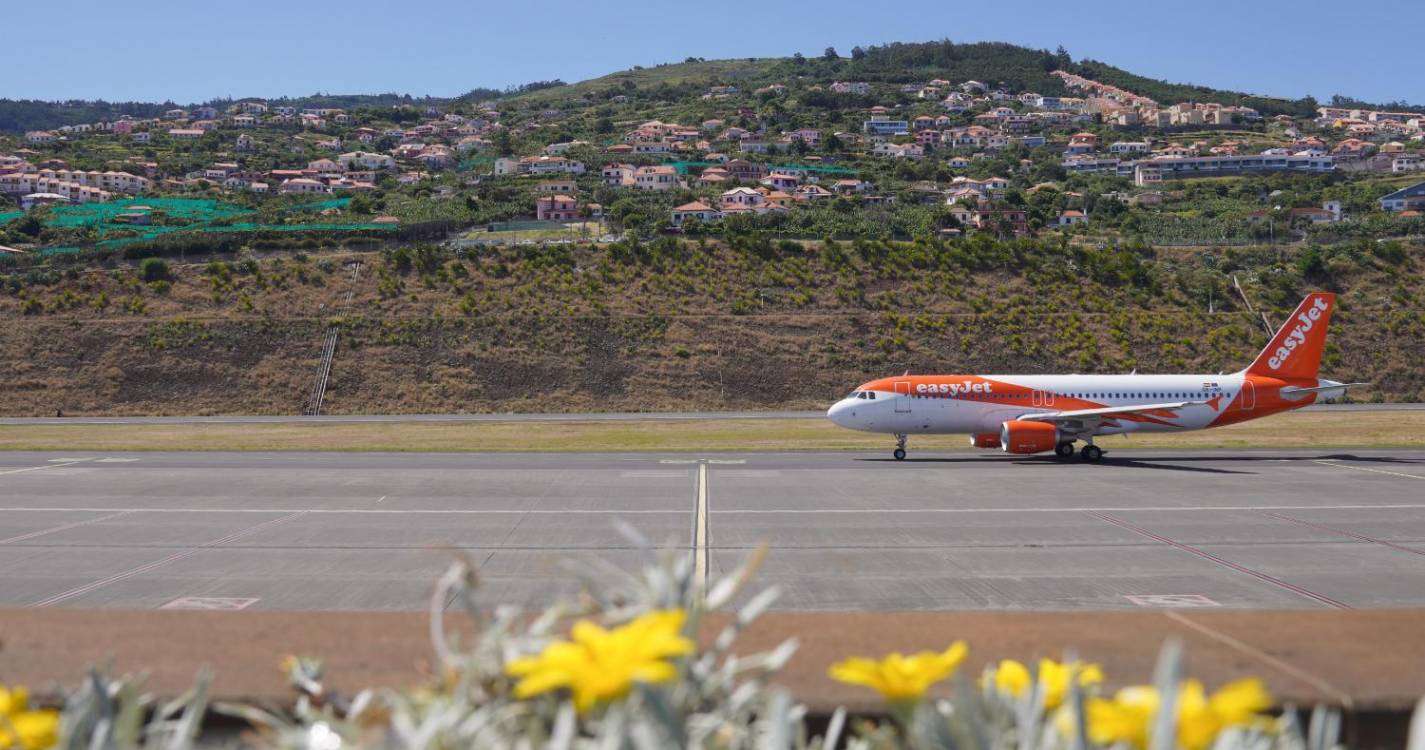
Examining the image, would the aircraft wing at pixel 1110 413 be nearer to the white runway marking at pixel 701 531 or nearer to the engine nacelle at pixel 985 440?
the engine nacelle at pixel 985 440

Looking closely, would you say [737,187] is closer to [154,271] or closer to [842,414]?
[154,271]

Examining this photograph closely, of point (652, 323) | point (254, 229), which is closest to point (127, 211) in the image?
point (254, 229)

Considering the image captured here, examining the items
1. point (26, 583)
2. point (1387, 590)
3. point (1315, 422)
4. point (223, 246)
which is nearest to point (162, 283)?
point (223, 246)

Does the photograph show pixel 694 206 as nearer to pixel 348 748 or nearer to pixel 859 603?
pixel 859 603

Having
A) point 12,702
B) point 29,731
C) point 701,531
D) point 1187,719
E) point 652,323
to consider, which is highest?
point 1187,719

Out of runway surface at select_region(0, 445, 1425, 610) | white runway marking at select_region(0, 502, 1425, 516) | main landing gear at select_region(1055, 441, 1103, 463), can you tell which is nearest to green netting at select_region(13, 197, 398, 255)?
runway surface at select_region(0, 445, 1425, 610)

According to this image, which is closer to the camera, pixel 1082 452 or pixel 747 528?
pixel 747 528

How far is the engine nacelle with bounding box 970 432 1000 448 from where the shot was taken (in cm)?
3941

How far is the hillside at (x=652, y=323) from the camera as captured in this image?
63.9 meters

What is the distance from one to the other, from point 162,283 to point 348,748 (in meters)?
81.3

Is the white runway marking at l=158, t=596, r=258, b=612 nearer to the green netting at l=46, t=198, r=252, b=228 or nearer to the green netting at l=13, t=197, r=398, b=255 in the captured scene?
the green netting at l=13, t=197, r=398, b=255

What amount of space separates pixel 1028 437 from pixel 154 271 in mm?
63115

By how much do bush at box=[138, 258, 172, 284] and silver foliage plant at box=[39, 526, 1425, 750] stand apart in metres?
81.9

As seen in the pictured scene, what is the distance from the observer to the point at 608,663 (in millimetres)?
2357
